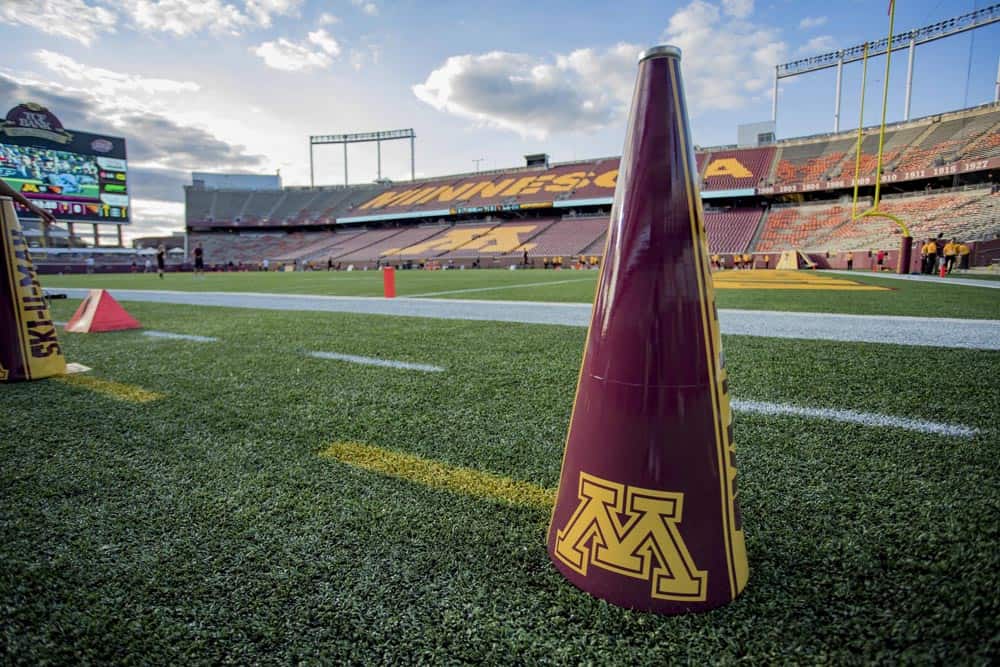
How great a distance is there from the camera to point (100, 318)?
16.9ft

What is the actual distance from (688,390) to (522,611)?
568mm

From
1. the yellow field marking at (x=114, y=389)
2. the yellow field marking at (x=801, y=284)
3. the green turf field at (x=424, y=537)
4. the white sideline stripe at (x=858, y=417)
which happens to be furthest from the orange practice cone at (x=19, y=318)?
the yellow field marking at (x=801, y=284)

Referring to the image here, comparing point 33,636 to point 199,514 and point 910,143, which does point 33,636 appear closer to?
point 199,514

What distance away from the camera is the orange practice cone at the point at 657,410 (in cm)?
102

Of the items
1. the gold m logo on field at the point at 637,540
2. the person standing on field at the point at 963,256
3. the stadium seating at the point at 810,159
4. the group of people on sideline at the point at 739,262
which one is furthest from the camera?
the stadium seating at the point at 810,159

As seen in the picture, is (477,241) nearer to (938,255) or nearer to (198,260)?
(198,260)

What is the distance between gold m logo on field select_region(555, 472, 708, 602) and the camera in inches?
39.7

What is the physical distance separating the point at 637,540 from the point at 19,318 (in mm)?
3811

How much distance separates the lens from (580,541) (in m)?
1.10

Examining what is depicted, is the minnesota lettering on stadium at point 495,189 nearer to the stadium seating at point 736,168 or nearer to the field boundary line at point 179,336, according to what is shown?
the stadium seating at point 736,168

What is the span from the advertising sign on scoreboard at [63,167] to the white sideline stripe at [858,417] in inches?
1994

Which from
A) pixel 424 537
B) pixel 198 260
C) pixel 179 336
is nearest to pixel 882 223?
pixel 179 336

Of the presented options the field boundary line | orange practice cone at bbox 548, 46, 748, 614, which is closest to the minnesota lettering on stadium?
the field boundary line

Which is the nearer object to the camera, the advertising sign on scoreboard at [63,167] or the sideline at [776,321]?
the sideline at [776,321]
